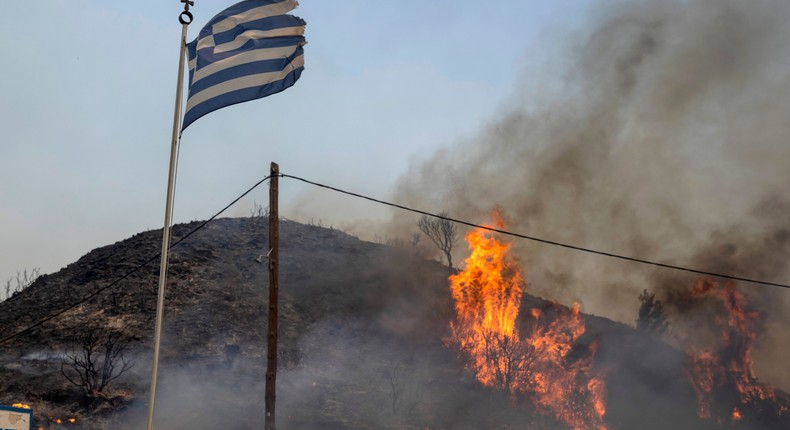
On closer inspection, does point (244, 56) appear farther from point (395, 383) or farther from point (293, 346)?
point (293, 346)

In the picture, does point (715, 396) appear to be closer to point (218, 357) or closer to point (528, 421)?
point (528, 421)

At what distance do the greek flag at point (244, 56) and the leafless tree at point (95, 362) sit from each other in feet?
50.2

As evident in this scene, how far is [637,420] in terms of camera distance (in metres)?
30.4

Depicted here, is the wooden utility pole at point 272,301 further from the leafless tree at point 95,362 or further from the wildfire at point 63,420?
the leafless tree at point 95,362

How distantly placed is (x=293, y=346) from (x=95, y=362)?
7.87 metres

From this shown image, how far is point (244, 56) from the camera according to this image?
46.6 feet

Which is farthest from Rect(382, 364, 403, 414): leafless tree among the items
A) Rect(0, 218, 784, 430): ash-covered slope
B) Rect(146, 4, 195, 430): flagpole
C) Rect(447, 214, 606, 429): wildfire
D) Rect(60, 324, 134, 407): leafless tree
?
Rect(146, 4, 195, 430): flagpole

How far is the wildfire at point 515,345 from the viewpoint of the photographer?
29375mm

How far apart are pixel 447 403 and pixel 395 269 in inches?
532

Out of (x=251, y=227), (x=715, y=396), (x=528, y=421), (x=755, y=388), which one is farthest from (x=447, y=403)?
(x=251, y=227)

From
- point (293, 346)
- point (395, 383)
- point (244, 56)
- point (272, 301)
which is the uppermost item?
point (244, 56)

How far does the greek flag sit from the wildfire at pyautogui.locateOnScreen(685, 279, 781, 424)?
2517 cm

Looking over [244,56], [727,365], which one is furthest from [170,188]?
[727,365]

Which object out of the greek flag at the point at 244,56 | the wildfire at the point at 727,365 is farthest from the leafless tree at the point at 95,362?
the wildfire at the point at 727,365
